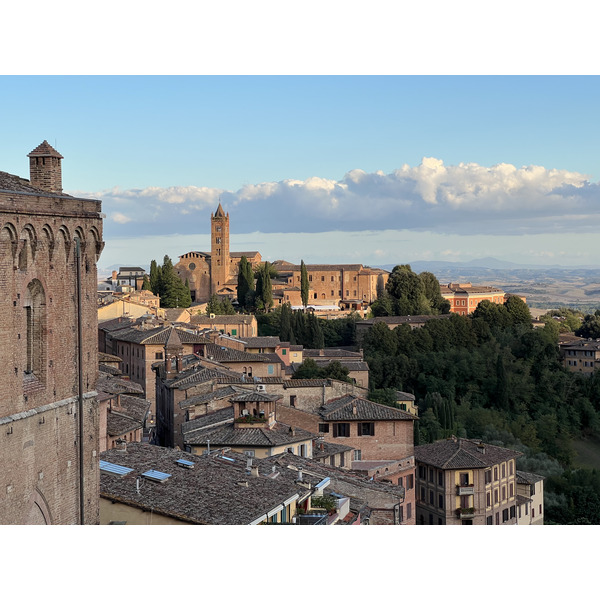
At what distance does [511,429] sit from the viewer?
33.1 meters

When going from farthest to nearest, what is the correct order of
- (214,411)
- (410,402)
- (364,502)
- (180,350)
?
(410,402) < (180,350) < (214,411) < (364,502)

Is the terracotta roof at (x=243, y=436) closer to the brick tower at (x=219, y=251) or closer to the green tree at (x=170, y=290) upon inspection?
the green tree at (x=170, y=290)

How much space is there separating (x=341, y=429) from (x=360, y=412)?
0.60 m

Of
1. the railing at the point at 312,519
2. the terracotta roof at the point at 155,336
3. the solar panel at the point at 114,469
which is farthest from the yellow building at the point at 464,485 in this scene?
the solar panel at the point at 114,469

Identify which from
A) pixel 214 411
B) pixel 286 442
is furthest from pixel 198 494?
pixel 214 411

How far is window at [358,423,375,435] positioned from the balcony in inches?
131

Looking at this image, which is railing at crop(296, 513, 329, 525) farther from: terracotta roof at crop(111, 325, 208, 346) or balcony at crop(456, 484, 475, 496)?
terracotta roof at crop(111, 325, 208, 346)

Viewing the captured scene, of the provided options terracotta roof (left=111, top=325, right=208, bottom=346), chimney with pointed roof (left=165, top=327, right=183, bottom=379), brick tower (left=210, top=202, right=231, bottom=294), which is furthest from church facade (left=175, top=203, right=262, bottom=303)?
chimney with pointed roof (left=165, top=327, right=183, bottom=379)

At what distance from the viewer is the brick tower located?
73.8 meters

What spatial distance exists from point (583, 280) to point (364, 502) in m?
102

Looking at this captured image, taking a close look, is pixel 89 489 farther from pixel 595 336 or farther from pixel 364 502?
pixel 595 336

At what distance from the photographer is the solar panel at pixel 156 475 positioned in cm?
1008

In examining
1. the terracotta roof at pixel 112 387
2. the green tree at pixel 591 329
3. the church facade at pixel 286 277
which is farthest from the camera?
the church facade at pixel 286 277

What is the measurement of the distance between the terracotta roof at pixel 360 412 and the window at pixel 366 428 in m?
0.14
